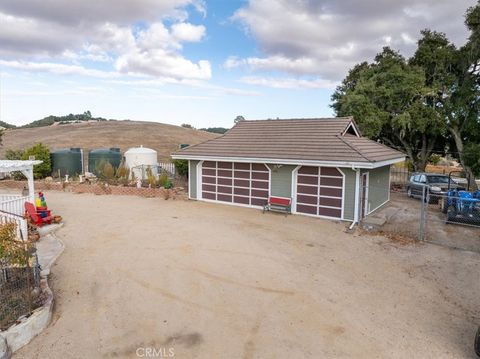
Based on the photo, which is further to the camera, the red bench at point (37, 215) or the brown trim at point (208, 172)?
the brown trim at point (208, 172)

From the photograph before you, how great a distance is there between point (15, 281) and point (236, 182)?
10.8 m

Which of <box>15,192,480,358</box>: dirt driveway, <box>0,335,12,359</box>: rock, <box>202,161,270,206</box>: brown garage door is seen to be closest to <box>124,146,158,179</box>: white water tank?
<box>202,161,270,206</box>: brown garage door

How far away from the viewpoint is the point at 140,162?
23.1 meters

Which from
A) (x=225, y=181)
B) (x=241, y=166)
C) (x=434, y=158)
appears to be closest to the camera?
(x=241, y=166)

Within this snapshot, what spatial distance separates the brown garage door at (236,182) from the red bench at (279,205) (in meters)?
0.62

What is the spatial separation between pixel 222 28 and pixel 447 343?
1855 cm

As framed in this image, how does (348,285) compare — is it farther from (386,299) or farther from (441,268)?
(441,268)

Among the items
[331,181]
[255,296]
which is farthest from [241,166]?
[255,296]

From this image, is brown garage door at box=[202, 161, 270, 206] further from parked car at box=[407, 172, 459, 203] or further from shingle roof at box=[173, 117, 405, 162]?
parked car at box=[407, 172, 459, 203]

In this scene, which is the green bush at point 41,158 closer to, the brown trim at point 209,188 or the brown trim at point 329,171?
the brown trim at point 209,188

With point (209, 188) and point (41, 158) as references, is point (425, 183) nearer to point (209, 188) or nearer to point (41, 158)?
point (209, 188)

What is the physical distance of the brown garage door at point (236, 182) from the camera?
616 inches

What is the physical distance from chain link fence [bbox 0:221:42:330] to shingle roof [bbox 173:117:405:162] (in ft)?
33.2

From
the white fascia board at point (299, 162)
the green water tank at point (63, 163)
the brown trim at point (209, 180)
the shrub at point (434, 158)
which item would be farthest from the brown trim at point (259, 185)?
the shrub at point (434, 158)
